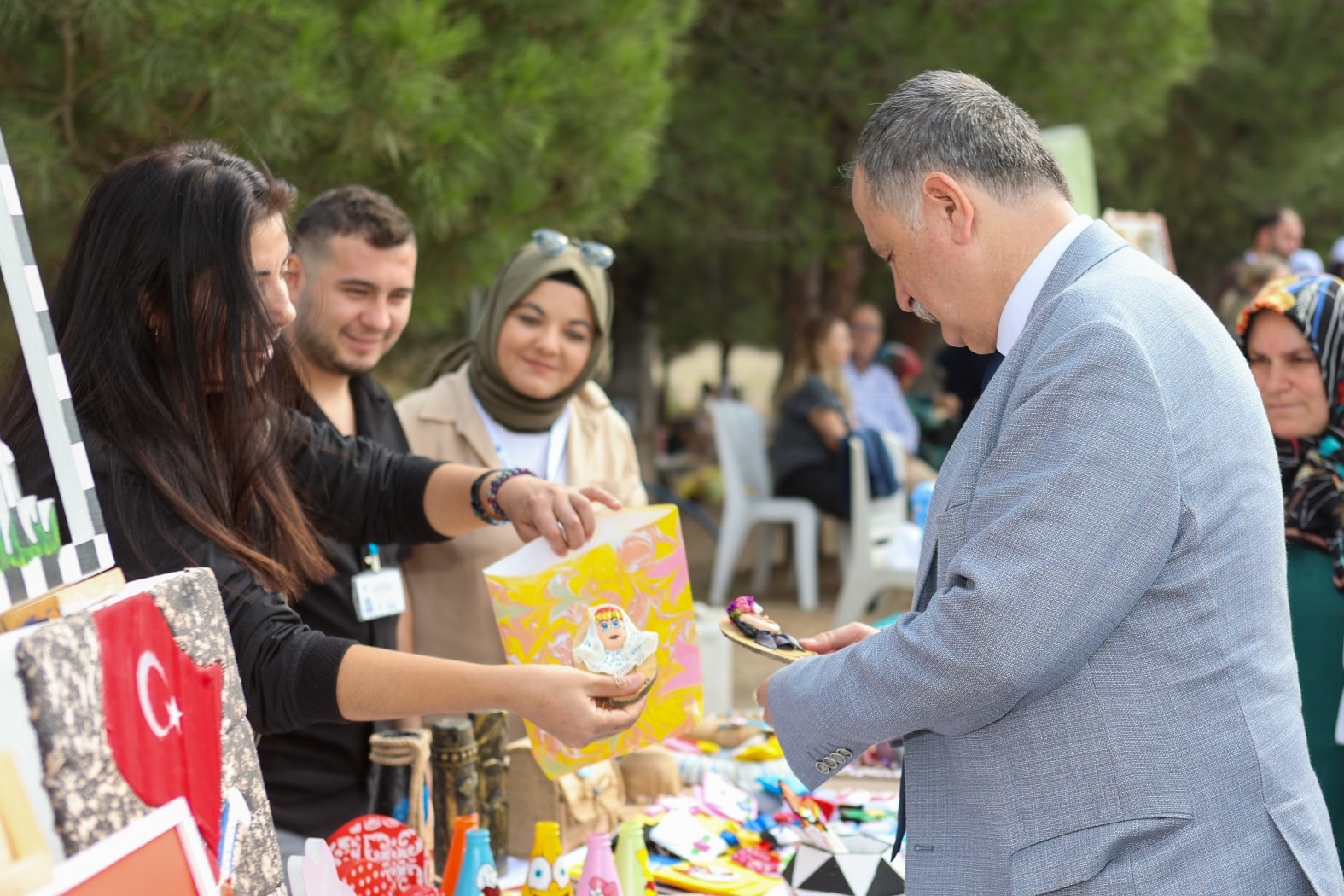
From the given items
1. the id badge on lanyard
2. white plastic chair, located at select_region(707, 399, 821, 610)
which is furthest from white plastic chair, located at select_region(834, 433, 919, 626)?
the id badge on lanyard

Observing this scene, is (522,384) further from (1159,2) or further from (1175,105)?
(1175,105)

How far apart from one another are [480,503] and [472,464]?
2.33 feet

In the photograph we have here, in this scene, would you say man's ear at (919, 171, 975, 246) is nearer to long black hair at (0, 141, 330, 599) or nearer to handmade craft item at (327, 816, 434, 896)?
long black hair at (0, 141, 330, 599)

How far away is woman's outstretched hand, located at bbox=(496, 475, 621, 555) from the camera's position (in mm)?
2104

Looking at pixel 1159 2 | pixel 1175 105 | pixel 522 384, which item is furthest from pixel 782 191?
pixel 522 384

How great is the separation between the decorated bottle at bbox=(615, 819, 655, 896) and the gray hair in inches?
42.1

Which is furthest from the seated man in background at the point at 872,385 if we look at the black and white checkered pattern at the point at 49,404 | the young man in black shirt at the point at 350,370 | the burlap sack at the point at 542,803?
the black and white checkered pattern at the point at 49,404

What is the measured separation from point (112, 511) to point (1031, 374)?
3.64ft

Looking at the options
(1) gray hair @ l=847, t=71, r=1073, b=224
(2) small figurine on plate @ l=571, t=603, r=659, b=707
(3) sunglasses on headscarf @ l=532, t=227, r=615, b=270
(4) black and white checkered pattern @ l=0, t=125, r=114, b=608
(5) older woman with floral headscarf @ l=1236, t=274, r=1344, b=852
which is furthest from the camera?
(3) sunglasses on headscarf @ l=532, t=227, r=615, b=270

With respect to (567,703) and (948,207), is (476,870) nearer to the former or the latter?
(567,703)

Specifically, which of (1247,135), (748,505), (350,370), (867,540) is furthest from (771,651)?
(1247,135)

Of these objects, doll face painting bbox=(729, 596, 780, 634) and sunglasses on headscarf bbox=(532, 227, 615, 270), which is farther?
sunglasses on headscarf bbox=(532, 227, 615, 270)

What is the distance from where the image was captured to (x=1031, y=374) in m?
1.39

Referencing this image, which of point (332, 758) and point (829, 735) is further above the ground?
point (829, 735)
